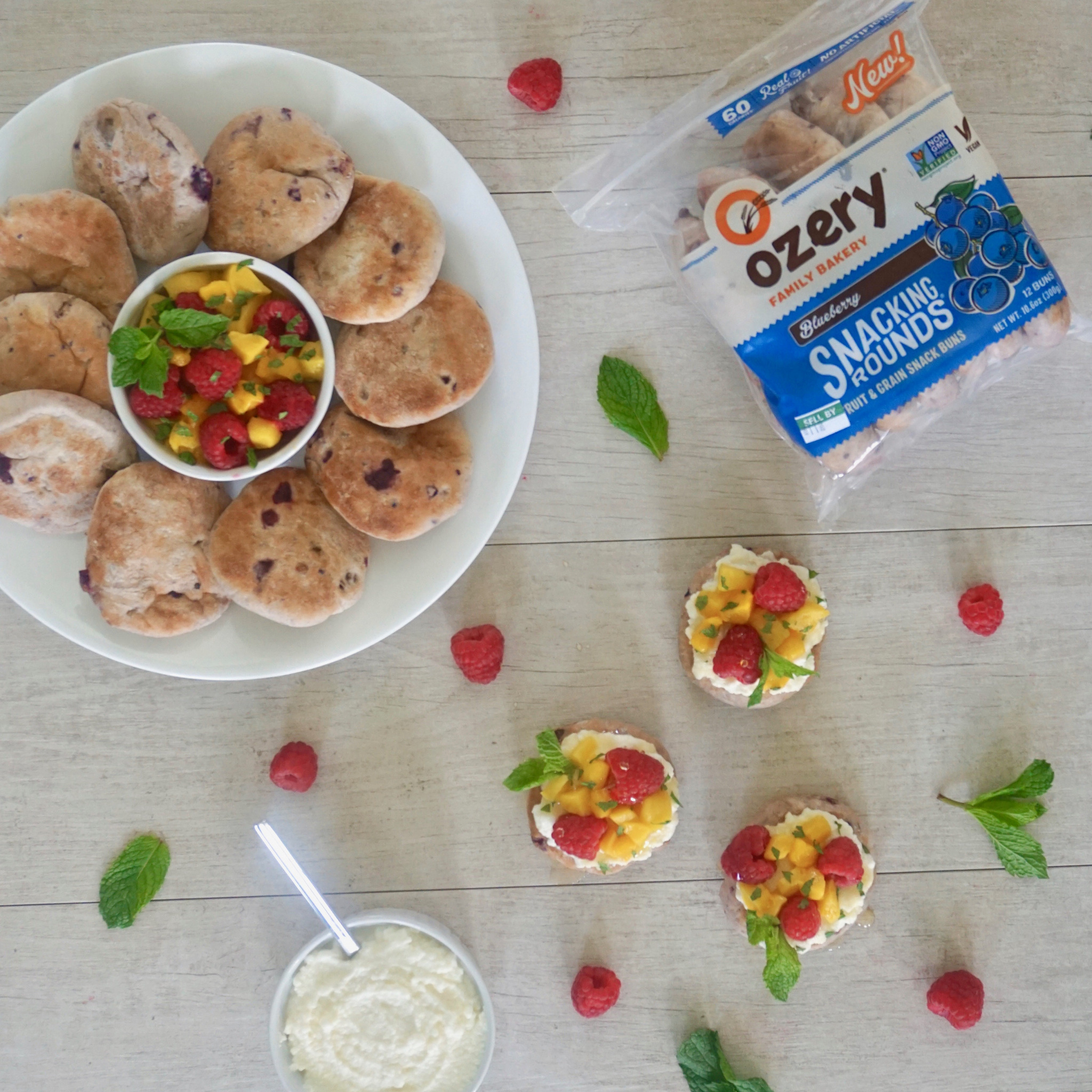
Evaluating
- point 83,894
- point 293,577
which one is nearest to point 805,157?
point 293,577

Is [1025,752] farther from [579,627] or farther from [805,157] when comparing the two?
[805,157]

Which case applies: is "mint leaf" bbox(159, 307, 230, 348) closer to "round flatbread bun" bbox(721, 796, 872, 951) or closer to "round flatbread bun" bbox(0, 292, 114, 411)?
"round flatbread bun" bbox(0, 292, 114, 411)

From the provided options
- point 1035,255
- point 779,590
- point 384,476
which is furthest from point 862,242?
point 384,476

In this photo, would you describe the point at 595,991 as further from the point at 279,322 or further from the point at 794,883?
the point at 279,322

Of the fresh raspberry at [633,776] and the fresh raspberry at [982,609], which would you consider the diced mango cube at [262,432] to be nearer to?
the fresh raspberry at [633,776]

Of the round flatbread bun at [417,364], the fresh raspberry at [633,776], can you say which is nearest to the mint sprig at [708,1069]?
the fresh raspberry at [633,776]
